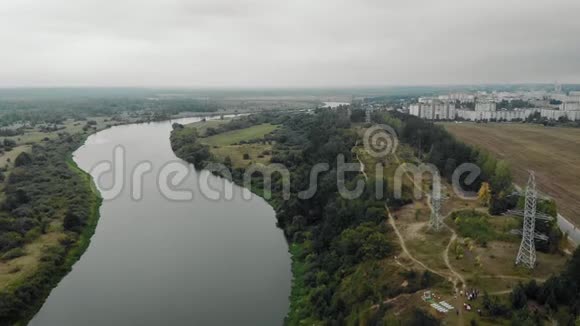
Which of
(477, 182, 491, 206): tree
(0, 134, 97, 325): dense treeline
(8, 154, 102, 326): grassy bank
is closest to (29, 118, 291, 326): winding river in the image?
(8, 154, 102, 326): grassy bank

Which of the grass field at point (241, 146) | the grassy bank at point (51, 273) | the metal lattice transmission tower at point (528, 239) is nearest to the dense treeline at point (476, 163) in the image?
the metal lattice transmission tower at point (528, 239)

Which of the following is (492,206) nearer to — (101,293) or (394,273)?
(394,273)

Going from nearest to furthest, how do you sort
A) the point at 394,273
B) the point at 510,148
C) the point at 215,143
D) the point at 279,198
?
the point at 394,273 → the point at 279,198 → the point at 510,148 → the point at 215,143

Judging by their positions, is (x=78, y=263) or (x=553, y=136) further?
(x=553, y=136)

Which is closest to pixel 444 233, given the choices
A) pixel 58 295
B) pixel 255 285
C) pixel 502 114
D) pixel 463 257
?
pixel 463 257

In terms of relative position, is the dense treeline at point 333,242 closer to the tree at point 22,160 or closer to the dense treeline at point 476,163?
the dense treeline at point 476,163

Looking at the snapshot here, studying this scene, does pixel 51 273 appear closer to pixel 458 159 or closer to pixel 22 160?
pixel 22 160

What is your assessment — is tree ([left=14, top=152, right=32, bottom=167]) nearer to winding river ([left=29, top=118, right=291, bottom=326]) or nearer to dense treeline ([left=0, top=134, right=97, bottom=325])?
dense treeline ([left=0, top=134, right=97, bottom=325])

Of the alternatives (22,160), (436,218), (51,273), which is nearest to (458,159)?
(436,218)
